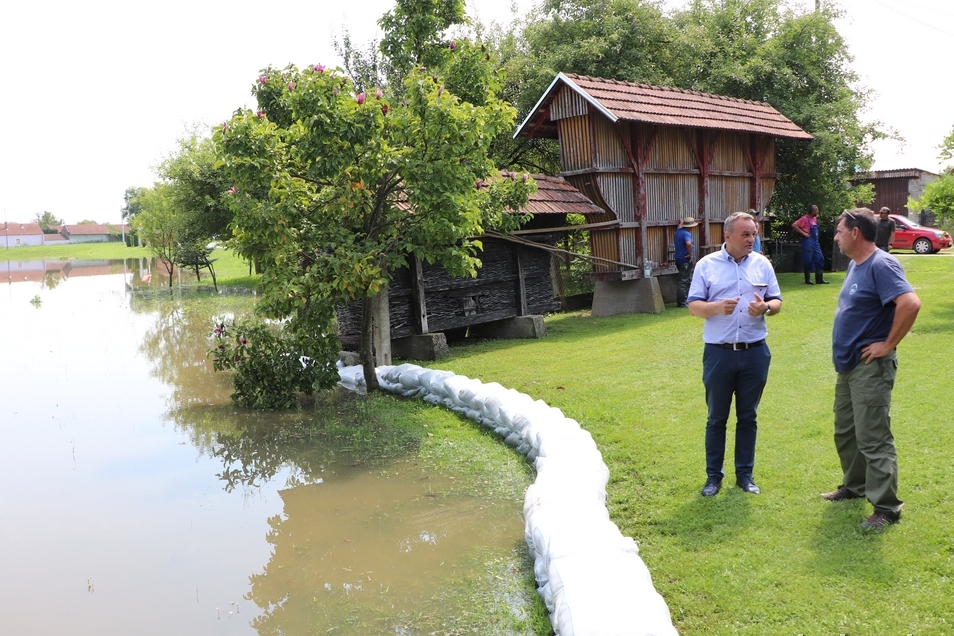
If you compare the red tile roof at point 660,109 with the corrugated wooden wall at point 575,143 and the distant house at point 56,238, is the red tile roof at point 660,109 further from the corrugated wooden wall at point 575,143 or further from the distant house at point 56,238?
the distant house at point 56,238

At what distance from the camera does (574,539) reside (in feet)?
16.3

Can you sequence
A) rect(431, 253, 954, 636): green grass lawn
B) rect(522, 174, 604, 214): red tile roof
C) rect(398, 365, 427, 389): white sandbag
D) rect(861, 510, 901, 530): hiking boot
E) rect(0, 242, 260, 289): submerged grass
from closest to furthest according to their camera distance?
rect(431, 253, 954, 636): green grass lawn → rect(861, 510, 901, 530): hiking boot → rect(398, 365, 427, 389): white sandbag → rect(522, 174, 604, 214): red tile roof → rect(0, 242, 260, 289): submerged grass

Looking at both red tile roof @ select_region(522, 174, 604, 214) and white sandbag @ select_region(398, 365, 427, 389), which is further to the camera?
red tile roof @ select_region(522, 174, 604, 214)

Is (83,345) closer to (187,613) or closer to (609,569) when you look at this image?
(187,613)

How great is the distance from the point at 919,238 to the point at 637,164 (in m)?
16.4

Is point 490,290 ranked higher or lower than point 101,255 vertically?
lower

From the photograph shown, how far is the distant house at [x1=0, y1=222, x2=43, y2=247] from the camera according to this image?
368ft

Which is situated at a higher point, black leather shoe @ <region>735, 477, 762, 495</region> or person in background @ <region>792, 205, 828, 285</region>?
person in background @ <region>792, 205, 828, 285</region>

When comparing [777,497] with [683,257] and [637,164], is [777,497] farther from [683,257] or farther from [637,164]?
[637,164]

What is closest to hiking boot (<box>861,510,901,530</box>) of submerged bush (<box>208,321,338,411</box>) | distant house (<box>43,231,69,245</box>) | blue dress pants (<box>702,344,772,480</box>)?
blue dress pants (<box>702,344,772,480</box>)

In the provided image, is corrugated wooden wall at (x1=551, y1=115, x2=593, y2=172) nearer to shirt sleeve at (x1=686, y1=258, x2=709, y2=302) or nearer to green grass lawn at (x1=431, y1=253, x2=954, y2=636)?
green grass lawn at (x1=431, y1=253, x2=954, y2=636)

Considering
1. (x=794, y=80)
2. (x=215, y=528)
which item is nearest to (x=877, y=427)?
(x=215, y=528)

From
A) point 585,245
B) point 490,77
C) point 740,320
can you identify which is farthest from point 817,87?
point 740,320

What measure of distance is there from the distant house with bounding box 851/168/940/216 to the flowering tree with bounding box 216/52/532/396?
101 feet
